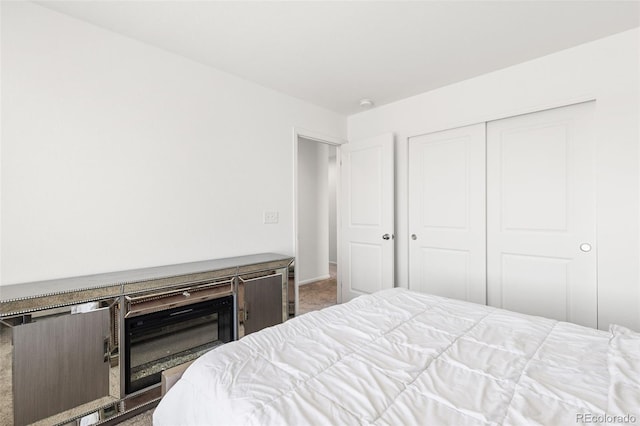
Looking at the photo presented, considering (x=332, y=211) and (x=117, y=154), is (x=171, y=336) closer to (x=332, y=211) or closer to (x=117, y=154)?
(x=117, y=154)

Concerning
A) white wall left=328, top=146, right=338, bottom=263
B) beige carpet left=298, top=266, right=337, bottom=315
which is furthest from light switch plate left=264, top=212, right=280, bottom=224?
white wall left=328, top=146, right=338, bottom=263

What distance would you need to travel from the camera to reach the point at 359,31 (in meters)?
2.14

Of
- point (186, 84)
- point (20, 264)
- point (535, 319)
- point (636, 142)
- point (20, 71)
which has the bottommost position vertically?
point (535, 319)

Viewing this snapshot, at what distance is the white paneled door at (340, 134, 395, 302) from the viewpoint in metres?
3.40

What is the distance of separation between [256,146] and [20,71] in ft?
5.47

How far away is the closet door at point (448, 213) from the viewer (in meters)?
2.91

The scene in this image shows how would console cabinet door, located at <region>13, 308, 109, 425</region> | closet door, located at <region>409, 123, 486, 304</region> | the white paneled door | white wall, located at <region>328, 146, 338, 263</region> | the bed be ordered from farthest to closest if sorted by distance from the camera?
1. white wall, located at <region>328, 146, 338, 263</region>
2. the white paneled door
3. closet door, located at <region>409, 123, 486, 304</region>
4. console cabinet door, located at <region>13, 308, 109, 425</region>
5. the bed

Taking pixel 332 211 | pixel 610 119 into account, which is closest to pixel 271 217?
pixel 610 119

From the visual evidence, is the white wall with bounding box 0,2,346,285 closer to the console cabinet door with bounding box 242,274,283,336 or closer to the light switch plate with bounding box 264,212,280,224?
the light switch plate with bounding box 264,212,280,224

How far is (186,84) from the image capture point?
2.52 meters

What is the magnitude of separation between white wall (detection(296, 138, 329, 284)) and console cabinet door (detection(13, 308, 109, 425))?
3253mm

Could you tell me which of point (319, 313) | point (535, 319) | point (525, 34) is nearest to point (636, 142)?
point (525, 34)

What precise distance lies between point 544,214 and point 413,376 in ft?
7.26

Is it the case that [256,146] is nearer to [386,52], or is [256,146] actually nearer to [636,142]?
[386,52]
